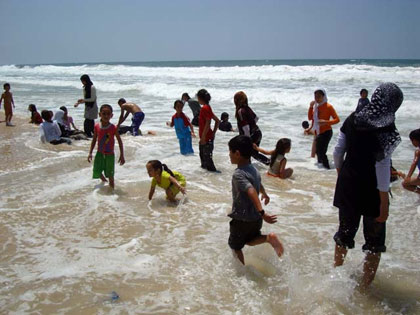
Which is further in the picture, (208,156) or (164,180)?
(208,156)

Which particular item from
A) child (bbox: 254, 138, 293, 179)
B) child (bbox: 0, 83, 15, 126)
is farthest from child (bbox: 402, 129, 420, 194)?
child (bbox: 0, 83, 15, 126)

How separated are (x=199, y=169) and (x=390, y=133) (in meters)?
5.30

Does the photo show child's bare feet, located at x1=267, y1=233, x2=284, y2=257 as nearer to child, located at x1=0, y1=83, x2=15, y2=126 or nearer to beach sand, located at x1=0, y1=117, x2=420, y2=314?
beach sand, located at x1=0, y1=117, x2=420, y2=314

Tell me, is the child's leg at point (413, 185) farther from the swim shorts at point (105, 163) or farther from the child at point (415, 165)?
the swim shorts at point (105, 163)

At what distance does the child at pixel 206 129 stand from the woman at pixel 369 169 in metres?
4.35

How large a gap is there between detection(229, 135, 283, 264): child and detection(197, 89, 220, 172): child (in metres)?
3.96

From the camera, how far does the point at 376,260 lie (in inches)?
134

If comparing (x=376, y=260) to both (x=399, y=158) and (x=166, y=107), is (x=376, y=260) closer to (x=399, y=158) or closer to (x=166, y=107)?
(x=399, y=158)

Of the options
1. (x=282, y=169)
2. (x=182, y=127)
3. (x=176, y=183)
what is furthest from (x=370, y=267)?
(x=182, y=127)

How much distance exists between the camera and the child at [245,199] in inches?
137

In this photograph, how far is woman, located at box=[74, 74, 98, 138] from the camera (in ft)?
35.5

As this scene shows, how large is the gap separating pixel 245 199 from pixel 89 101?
846cm

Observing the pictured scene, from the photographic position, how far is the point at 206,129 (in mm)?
7527

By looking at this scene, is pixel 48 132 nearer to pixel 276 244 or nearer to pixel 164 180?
pixel 164 180
